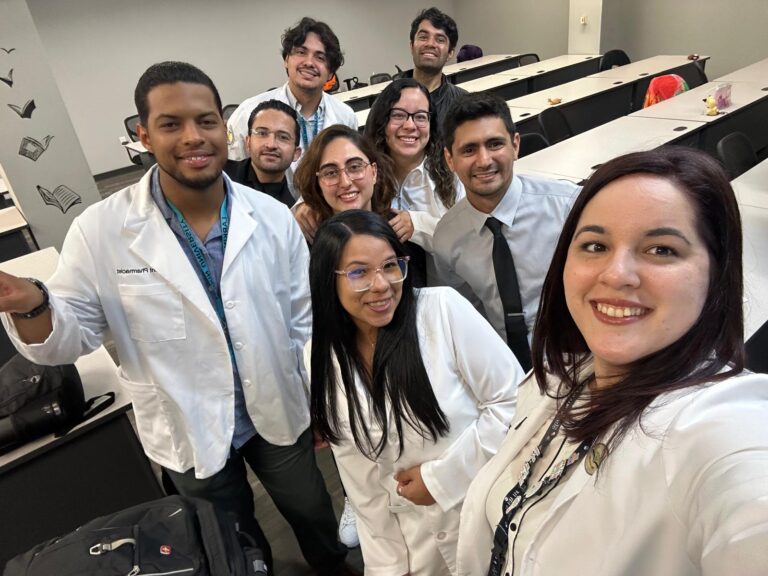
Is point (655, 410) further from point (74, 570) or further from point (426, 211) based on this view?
point (426, 211)

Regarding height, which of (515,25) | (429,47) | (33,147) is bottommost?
(429,47)

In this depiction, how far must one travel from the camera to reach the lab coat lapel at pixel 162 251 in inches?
51.5

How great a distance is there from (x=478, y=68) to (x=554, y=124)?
3.73 m

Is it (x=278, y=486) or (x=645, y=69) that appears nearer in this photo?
(x=278, y=486)

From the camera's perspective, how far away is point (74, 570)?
1.04 m

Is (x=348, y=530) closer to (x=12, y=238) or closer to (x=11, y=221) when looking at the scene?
(x=12, y=238)

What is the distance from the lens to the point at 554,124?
4.19m

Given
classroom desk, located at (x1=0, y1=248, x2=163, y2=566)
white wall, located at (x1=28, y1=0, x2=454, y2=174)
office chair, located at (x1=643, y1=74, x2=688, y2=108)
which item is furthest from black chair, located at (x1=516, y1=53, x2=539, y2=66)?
classroom desk, located at (x1=0, y1=248, x2=163, y2=566)

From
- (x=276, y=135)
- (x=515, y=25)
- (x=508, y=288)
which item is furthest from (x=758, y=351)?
(x=515, y=25)

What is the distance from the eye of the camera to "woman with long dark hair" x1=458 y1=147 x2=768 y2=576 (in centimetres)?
56

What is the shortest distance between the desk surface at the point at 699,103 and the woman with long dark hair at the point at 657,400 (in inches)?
142

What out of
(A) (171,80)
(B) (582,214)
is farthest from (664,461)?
(A) (171,80)

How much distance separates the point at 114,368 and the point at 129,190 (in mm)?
802

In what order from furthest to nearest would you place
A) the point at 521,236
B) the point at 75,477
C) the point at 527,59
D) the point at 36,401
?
1. the point at 527,59
2. the point at 521,236
3. the point at 75,477
4. the point at 36,401
